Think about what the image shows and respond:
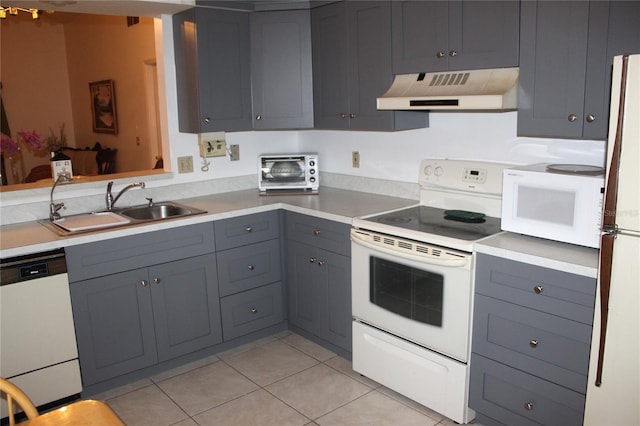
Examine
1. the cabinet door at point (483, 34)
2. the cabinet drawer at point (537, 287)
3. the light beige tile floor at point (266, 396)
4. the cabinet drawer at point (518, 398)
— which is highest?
the cabinet door at point (483, 34)

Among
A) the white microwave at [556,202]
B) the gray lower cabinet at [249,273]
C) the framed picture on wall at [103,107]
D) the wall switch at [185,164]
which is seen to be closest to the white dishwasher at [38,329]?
the gray lower cabinet at [249,273]

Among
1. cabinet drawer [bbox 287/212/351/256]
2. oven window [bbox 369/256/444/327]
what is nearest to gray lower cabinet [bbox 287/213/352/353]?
cabinet drawer [bbox 287/212/351/256]

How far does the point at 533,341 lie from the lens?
224 cm

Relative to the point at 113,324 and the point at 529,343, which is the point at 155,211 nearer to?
the point at 113,324

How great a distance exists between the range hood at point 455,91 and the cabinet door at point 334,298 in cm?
91

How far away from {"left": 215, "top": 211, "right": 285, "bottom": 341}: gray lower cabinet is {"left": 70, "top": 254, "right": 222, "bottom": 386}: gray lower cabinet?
0.26 ft

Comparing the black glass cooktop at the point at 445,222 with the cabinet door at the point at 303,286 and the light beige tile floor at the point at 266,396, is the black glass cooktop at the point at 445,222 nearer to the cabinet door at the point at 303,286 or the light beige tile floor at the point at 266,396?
the cabinet door at the point at 303,286

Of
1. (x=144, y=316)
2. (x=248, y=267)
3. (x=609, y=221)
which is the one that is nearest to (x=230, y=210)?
(x=248, y=267)

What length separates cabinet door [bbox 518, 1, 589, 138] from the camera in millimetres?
2230

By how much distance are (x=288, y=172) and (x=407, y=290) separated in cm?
145

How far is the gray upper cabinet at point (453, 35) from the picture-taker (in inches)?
97.0

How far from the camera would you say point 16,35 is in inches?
270

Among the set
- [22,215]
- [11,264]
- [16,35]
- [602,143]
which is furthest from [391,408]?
[16,35]

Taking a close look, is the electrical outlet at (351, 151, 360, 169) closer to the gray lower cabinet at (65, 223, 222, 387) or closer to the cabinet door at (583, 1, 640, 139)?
the gray lower cabinet at (65, 223, 222, 387)
